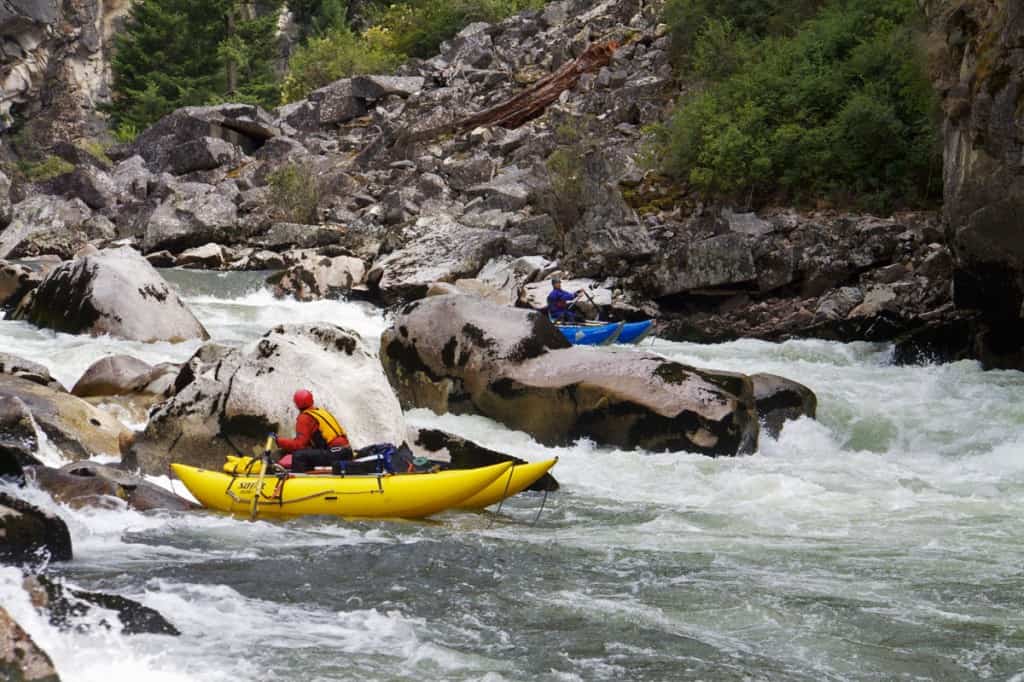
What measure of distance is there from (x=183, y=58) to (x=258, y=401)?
3340 centimetres

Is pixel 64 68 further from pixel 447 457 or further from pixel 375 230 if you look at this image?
pixel 447 457

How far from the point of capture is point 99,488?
25.3 feet

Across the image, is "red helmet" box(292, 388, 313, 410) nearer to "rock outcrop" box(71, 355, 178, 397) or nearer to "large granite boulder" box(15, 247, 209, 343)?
"rock outcrop" box(71, 355, 178, 397)

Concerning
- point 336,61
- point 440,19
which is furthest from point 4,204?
point 440,19

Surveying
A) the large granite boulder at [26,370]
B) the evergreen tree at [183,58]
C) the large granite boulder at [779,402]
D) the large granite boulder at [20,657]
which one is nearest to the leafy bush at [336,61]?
the evergreen tree at [183,58]

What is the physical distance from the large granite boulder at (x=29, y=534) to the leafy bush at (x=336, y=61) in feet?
102

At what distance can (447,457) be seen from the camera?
943 cm

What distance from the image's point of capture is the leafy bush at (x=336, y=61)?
36.2m

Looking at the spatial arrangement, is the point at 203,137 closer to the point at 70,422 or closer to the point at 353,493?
the point at 70,422

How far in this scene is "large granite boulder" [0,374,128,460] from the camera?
8.95m

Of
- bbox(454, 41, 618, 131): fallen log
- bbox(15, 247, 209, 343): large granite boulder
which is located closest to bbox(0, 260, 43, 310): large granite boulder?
bbox(15, 247, 209, 343): large granite boulder

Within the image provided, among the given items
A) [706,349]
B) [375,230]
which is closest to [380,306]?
[375,230]

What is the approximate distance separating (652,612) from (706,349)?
9.92 m

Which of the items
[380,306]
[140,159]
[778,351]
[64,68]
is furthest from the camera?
[64,68]
